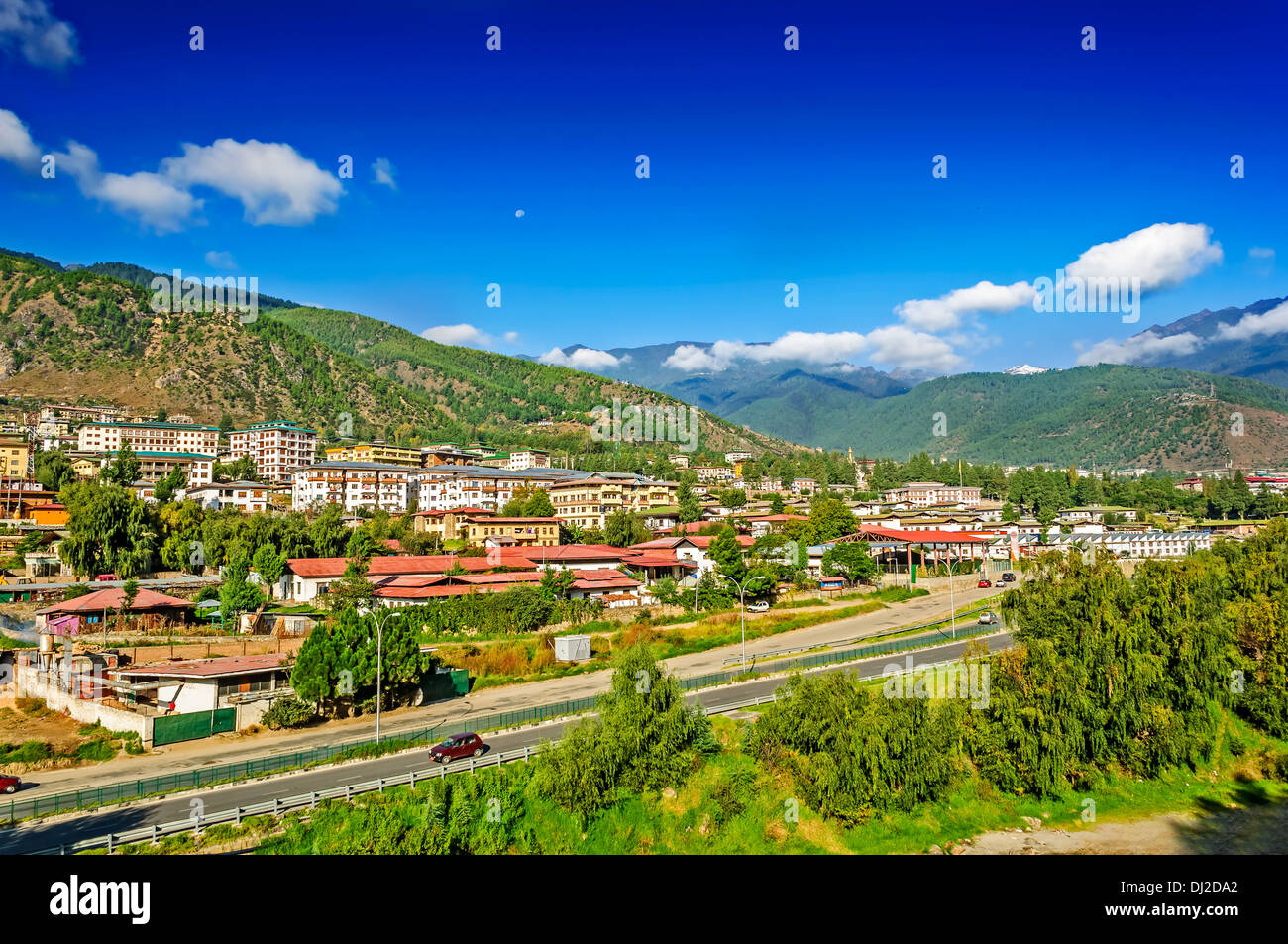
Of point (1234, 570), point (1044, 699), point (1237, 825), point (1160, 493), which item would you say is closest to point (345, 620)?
point (1044, 699)

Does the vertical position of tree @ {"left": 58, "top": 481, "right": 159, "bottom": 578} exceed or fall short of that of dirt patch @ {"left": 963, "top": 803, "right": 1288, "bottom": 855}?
it exceeds it

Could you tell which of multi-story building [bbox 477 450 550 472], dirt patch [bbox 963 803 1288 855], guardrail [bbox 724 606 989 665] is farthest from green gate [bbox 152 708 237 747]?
multi-story building [bbox 477 450 550 472]

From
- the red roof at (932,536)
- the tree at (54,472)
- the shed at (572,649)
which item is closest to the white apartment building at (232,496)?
the tree at (54,472)

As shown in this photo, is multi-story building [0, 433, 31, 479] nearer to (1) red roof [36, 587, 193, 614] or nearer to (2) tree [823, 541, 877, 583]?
(1) red roof [36, 587, 193, 614]

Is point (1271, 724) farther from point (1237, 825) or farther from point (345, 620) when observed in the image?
point (345, 620)

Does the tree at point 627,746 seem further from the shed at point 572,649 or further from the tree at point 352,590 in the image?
the tree at point 352,590
